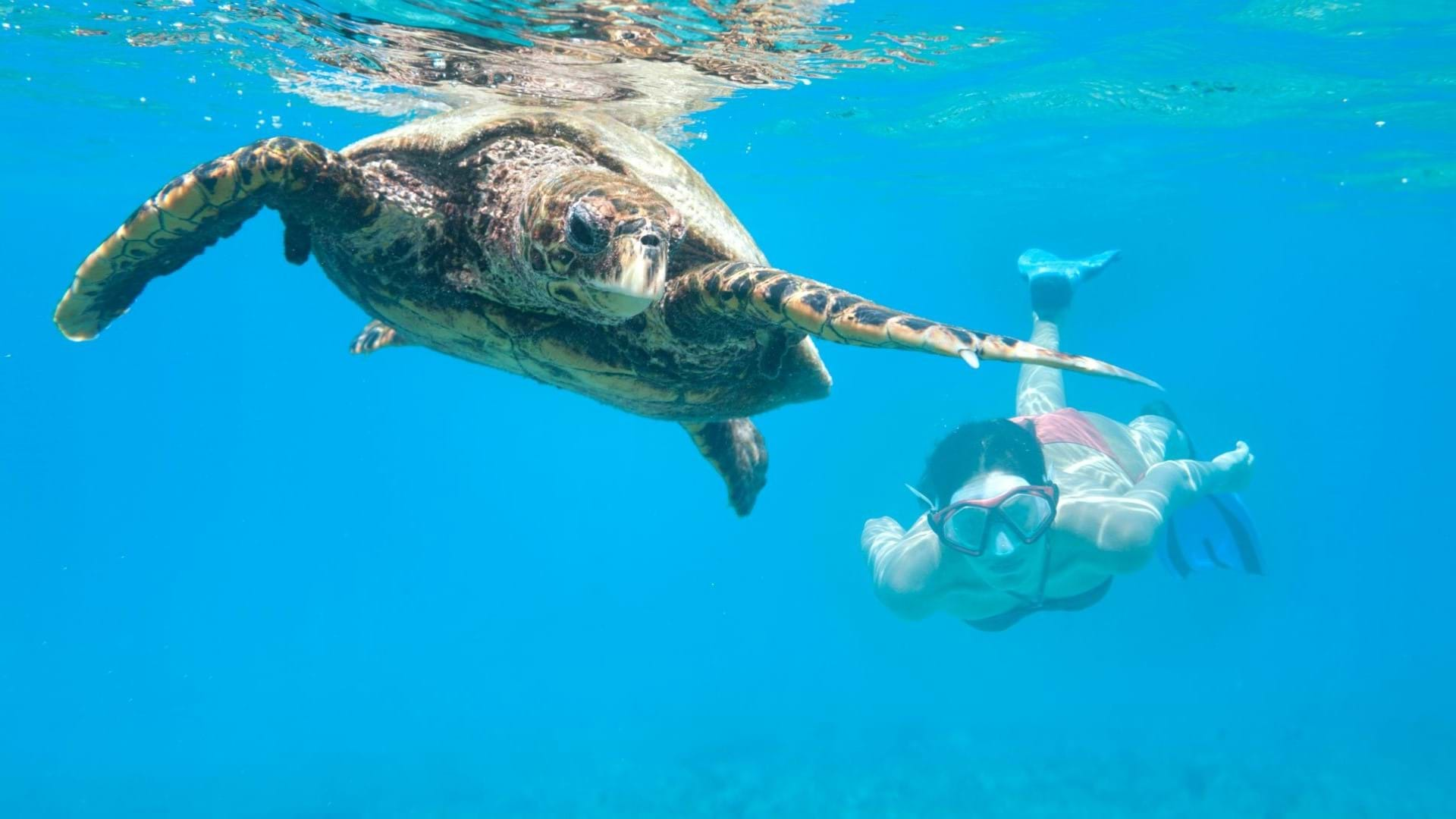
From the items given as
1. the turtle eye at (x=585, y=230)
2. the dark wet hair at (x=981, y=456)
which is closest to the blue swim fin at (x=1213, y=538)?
the dark wet hair at (x=981, y=456)

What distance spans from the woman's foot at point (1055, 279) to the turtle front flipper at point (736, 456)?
980 cm

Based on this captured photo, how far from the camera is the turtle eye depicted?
3.14 m

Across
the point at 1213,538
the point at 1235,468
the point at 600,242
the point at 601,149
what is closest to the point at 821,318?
the point at 600,242

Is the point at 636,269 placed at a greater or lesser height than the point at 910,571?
lesser

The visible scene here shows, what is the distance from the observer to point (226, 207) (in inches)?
153

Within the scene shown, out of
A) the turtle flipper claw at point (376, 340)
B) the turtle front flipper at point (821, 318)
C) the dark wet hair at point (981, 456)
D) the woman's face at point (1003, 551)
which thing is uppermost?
the turtle flipper claw at point (376, 340)

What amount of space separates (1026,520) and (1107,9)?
25.6ft

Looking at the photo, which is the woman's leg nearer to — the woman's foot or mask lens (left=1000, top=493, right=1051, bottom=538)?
the woman's foot

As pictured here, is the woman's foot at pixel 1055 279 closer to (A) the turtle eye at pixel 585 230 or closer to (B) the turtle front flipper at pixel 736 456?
(B) the turtle front flipper at pixel 736 456

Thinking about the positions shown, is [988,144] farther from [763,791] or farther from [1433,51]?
[763,791]

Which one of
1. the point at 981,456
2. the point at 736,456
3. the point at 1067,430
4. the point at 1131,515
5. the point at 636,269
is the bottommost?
the point at 636,269

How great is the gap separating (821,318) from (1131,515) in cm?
637

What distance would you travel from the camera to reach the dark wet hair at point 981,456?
8469 millimetres

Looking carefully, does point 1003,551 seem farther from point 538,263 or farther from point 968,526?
point 538,263
